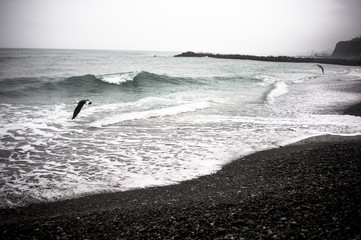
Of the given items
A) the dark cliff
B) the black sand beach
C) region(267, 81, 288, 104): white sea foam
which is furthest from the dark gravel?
the dark cliff

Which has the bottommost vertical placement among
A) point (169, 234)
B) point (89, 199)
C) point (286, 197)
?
point (89, 199)

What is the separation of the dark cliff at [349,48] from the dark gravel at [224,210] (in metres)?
148

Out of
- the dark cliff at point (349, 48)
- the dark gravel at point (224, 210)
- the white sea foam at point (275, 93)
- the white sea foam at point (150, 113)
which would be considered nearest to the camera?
the dark gravel at point (224, 210)

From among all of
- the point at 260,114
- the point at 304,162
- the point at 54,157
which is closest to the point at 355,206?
the point at 304,162

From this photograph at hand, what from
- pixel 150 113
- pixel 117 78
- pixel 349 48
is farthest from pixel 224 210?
pixel 349 48

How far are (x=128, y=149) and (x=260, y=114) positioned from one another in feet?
25.0

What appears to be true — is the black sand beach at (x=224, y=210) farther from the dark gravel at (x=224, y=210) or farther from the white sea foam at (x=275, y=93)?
the white sea foam at (x=275, y=93)

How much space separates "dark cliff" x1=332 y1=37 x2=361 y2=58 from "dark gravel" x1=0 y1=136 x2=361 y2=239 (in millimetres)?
147935

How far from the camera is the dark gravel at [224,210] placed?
10.1 feet

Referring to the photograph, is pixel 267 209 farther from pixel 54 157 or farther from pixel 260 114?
pixel 260 114

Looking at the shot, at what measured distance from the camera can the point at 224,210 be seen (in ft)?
12.0

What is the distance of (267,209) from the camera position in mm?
3545

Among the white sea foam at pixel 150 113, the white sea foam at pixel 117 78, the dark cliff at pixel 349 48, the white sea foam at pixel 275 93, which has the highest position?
the dark cliff at pixel 349 48

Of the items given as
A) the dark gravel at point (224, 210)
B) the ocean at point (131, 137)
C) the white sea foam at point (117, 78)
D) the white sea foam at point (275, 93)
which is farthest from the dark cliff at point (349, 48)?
the dark gravel at point (224, 210)
